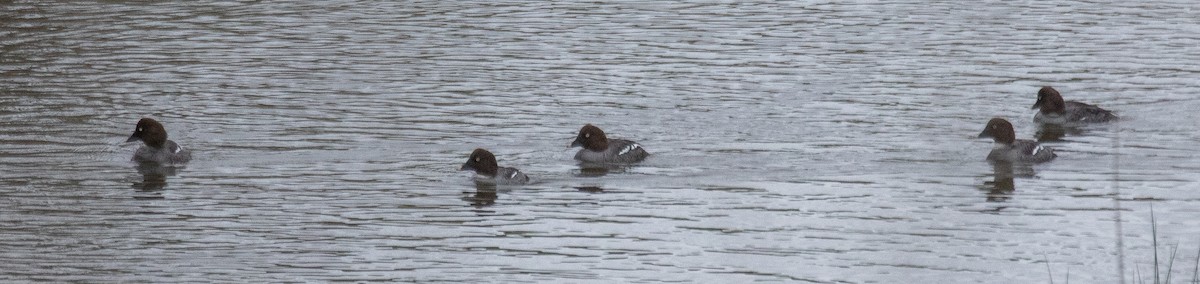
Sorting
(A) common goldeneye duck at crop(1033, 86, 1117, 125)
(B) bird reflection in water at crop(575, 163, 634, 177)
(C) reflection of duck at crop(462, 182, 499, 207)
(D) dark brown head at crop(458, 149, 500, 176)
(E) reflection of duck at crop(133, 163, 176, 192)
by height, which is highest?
(D) dark brown head at crop(458, 149, 500, 176)

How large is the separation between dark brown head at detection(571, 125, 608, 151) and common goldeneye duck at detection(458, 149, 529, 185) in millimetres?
1255

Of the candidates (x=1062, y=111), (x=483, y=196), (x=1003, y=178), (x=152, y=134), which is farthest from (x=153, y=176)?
(x=1062, y=111)

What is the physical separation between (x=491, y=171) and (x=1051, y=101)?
650cm

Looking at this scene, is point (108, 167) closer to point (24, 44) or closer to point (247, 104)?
point (247, 104)

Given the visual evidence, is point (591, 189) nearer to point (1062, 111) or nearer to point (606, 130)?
point (606, 130)

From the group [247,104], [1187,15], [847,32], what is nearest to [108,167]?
[247,104]

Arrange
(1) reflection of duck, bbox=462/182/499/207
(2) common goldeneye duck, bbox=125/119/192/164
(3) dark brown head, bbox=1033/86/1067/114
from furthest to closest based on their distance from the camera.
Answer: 1. (3) dark brown head, bbox=1033/86/1067/114
2. (2) common goldeneye duck, bbox=125/119/192/164
3. (1) reflection of duck, bbox=462/182/499/207

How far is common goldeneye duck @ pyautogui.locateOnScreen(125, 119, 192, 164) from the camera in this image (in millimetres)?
18797

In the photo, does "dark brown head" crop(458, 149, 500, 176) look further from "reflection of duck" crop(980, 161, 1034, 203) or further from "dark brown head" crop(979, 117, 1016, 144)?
"dark brown head" crop(979, 117, 1016, 144)

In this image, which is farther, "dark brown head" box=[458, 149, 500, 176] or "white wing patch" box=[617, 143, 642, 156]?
"white wing patch" box=[617, 143, 642, 156]

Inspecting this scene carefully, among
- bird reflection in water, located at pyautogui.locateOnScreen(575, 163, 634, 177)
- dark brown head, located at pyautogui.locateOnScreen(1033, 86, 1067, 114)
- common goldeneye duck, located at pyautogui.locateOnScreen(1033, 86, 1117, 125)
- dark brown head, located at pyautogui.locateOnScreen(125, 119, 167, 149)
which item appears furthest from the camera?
dark brown head, located at pyautogui.locateOnScreen(1033, 86, 1067, 114)

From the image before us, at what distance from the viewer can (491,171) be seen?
1742 cm

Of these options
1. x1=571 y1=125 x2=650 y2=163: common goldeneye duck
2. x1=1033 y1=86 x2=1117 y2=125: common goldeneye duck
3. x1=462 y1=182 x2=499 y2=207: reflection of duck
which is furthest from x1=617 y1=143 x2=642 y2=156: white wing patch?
x1=1033 y1=86 x2=1117 y2=125: common goldeneye duck

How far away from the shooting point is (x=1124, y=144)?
62.8 feet
